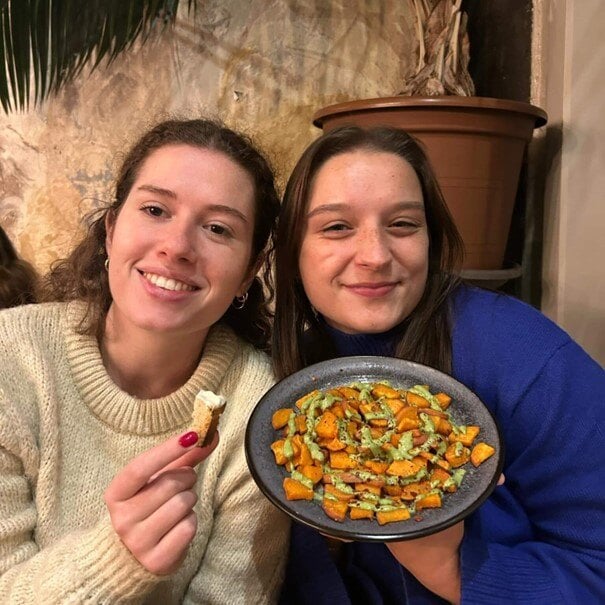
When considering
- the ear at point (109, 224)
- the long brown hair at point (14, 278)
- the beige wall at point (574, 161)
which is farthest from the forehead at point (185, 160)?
the beige wall at point (574, 161)

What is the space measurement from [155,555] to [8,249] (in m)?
1.77

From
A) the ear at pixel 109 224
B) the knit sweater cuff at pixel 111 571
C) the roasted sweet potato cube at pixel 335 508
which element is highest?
the ear at pixel 109 224

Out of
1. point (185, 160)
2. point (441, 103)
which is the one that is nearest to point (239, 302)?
point (185, 160)

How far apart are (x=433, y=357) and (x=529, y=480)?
Answer: 29 cm

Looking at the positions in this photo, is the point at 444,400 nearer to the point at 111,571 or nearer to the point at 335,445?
the point at 335,445

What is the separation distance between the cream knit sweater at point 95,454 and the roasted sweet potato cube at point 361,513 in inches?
14.3

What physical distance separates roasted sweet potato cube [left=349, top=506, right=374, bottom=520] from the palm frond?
1.72 metres

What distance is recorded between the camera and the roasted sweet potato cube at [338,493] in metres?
0.93

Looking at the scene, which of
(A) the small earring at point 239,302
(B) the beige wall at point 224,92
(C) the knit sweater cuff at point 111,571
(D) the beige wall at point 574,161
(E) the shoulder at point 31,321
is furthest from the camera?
(B) the beige wall at point 224,92

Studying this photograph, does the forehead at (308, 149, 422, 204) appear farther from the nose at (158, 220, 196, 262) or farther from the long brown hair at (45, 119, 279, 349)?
the nose at (158, 220, 196, 262)

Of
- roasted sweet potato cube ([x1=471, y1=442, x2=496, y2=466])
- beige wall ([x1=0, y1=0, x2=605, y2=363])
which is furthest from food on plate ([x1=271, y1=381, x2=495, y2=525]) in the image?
beige wall ([x1=0, y1=0, x2=605, y2=363])

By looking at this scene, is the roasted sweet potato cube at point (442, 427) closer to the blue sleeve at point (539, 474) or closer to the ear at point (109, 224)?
the blue sleeve at point (539, 474)

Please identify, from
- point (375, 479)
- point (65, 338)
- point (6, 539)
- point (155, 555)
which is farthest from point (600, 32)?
point (6, 539)

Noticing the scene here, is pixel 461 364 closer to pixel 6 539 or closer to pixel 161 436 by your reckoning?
pixel 161 436
